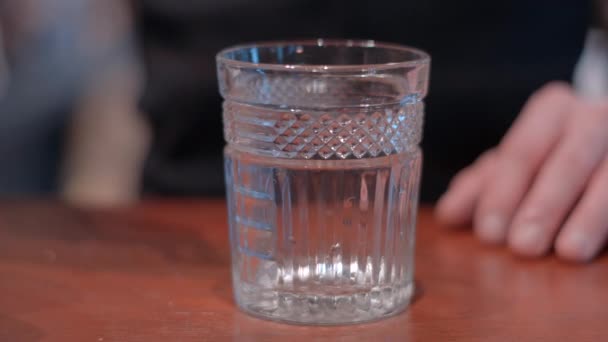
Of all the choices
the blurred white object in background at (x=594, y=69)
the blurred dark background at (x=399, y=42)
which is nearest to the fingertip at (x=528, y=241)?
the blurred dark background at (x=399, y=42)

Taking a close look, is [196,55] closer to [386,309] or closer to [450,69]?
[450,69]

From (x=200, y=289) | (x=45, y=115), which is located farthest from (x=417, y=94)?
(x=45, y=115)

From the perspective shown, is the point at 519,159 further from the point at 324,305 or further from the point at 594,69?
the point at 594,69

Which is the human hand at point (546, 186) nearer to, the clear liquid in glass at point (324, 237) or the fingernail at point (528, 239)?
the fingernail at point (528, 239)

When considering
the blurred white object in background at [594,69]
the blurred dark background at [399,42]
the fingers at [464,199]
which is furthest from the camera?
the blurred white object in background at [594,69]

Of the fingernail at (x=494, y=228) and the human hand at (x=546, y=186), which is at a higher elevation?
the human hand at (x=546, y=186)

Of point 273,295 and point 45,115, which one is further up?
point 273,295
